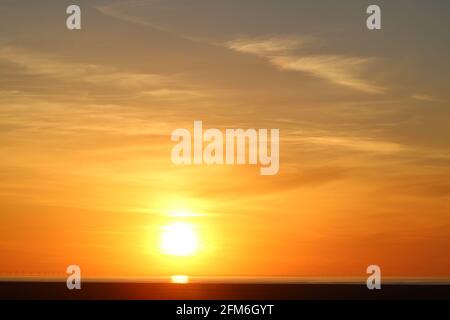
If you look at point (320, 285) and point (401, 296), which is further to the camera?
point (320, 285)
